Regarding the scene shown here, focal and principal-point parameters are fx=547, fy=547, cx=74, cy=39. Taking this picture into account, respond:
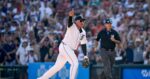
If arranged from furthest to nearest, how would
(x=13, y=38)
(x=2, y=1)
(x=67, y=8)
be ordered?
(x=2, y=1) < (x=67, y=8) < (x=13, y=38)

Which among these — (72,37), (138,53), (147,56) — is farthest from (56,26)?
(72,37)

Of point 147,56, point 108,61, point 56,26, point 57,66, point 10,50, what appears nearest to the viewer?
point 57,66

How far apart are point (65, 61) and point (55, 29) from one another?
875cm

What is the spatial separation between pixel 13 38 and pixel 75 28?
8.76 metres

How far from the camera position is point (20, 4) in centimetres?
2555

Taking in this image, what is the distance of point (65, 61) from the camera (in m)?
13.9

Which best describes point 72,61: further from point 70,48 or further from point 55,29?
point 55,29

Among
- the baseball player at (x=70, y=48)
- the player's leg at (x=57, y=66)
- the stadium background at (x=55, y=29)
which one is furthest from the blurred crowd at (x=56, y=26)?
the player's leg at (x=57, y=66)

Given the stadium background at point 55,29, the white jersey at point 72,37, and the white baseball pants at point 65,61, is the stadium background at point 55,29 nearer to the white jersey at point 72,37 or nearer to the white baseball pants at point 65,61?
the white jersey at point 72,37

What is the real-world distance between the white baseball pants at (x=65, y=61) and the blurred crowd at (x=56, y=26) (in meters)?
4.61

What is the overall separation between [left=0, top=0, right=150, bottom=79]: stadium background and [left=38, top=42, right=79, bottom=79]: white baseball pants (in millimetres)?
3011

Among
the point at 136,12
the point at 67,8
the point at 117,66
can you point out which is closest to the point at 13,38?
the point at 67,8

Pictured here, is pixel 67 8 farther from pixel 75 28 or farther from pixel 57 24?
pixel 75 28

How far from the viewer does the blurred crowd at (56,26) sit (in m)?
19.1
